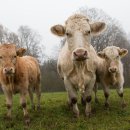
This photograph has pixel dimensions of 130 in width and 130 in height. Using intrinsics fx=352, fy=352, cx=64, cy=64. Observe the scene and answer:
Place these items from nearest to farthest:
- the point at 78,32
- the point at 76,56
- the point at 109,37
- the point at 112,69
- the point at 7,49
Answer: the point at 76,56
the point at 7,49
the point at 78,32
the point at 112,69
the point at 109,37

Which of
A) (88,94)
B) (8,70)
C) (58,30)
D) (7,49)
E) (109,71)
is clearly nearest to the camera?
(8,70)

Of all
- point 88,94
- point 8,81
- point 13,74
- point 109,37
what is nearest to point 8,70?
point 13,74

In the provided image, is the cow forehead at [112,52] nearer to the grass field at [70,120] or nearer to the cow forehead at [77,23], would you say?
the grass field at [70,120]

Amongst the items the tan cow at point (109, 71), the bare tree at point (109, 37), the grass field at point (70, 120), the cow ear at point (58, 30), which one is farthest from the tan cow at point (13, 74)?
the bare tree at point (109, 37)

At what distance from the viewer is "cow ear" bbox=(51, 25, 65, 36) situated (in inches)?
385

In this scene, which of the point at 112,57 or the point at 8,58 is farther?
the point at 112,57

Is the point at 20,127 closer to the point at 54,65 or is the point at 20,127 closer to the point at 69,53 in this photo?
the point at 69,53

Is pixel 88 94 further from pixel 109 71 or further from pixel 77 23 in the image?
pixel 77 23

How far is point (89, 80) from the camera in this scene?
9.97 m

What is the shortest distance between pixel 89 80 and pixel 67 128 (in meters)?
1.97

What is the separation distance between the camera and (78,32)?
920 cm

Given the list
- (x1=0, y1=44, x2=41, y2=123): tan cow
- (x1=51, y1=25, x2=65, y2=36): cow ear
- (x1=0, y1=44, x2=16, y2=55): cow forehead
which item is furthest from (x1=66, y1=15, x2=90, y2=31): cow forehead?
(x1=0, y1=44, x2=16, y2=55): cow forehead

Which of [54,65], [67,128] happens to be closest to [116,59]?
[67,128]

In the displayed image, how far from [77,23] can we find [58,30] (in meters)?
0.67
